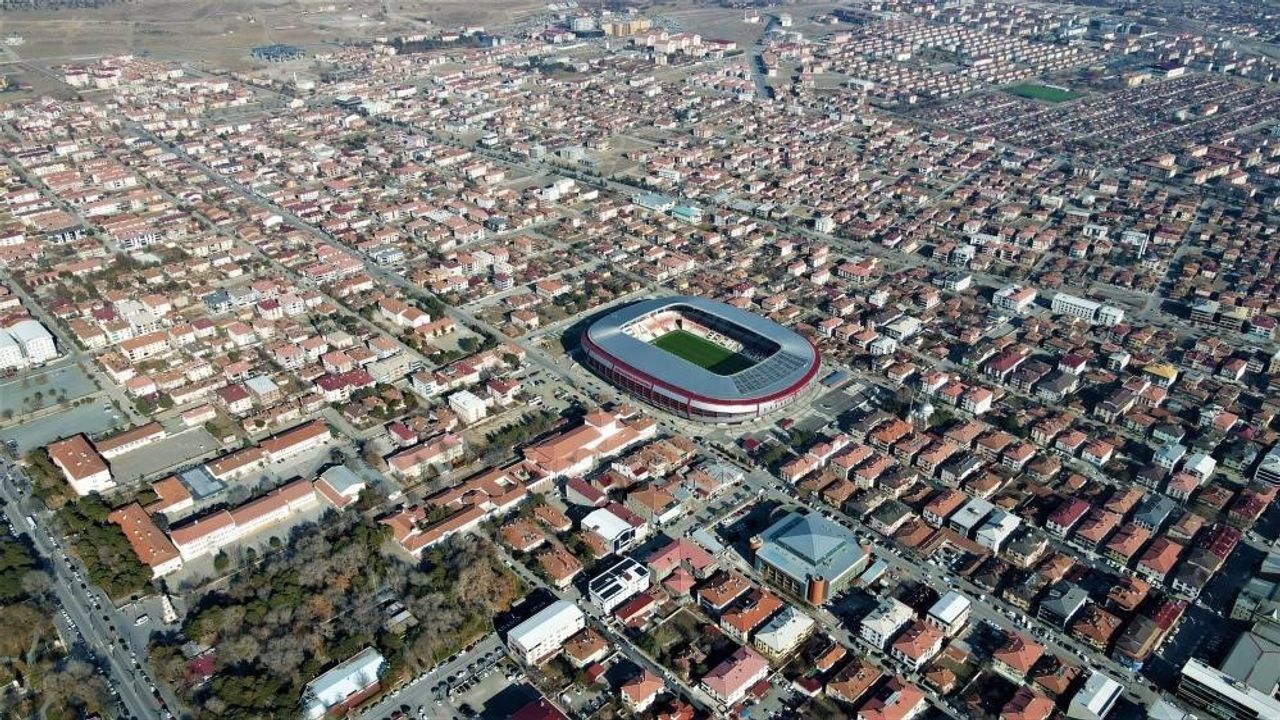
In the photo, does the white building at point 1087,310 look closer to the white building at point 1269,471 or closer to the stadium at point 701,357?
the white building at point 1269,471

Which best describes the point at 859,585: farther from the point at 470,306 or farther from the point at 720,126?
the point at 720,126

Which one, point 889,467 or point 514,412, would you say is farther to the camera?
point 514,412

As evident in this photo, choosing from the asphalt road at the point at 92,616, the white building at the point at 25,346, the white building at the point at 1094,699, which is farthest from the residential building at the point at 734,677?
the white building at the point at 25,346

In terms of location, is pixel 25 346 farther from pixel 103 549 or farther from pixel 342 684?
pixel 342 684

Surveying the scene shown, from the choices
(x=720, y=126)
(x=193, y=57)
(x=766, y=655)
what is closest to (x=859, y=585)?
(x=766, y=655)

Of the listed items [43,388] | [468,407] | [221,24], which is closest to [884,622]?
[468,407]

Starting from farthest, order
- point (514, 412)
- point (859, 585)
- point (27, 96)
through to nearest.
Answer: point (27, 96), point (514, 412), point (859, 585)

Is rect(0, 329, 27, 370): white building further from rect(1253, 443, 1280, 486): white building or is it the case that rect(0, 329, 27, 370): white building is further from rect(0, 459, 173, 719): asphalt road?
rect(1253, 443, 1280, 486): white building

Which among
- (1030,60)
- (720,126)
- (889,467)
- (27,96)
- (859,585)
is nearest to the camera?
(859,585)
